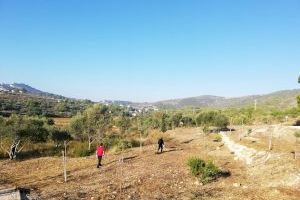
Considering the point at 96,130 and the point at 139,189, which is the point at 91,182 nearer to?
the point at 139,189

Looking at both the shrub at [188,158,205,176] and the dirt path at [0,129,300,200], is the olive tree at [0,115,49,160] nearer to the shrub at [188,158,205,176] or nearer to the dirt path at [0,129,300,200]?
the dirt path at [0,129,300,200]

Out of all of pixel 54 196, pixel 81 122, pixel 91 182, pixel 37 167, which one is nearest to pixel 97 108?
pixel 81 122

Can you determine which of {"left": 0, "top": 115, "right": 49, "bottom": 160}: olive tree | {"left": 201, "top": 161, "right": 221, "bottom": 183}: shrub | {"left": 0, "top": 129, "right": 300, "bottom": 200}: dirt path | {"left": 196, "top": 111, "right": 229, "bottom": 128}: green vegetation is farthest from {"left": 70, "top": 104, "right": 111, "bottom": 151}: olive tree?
{"left": 201, "top": 161, "right": 221, "bottom": 183}: shrub

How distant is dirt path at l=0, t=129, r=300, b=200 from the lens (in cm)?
1670

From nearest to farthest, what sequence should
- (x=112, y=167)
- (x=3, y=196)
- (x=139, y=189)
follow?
(x=3, y=196) → (x=139, y=189) → (x=112, y=167)

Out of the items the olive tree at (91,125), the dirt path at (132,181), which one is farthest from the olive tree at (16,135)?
the olive tree at (91,125)

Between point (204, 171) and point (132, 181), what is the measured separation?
3.95 meters

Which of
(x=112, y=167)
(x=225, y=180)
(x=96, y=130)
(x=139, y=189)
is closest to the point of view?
(x=139, y=189)

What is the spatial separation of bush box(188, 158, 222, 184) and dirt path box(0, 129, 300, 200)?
0.40m

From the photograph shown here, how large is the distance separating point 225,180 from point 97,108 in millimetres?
32416

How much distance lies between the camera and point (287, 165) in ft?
68.0

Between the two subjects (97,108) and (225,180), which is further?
(97,108)

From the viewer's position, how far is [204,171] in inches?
766

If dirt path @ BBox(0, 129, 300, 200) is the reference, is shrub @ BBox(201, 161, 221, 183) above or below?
above
